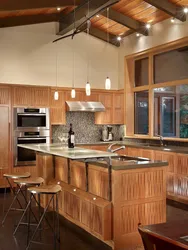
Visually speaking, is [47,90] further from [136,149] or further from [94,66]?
[136,149]

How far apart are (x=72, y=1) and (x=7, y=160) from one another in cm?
363

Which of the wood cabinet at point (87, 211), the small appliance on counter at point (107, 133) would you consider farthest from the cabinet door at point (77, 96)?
the wood cabinet at point (87, 211)

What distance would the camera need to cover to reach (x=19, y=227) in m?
4.78

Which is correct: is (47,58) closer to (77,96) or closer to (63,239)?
(77,96)

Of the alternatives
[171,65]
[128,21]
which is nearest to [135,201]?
[171,65]

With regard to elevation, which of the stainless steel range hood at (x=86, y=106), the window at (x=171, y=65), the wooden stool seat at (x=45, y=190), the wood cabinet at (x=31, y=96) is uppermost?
the window at (x=171, y=65)

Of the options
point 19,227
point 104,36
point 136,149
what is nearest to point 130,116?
point 136,149

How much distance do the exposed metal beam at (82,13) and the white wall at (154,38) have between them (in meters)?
1.69

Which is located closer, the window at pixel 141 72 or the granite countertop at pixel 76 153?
the granite countertop at pixel 76 153

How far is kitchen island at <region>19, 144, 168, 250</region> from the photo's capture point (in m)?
3.91

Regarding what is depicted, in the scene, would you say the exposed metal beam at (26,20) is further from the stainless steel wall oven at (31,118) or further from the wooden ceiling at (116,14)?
the stainless steel wall oven at (31,118)

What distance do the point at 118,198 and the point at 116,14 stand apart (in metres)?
4.89

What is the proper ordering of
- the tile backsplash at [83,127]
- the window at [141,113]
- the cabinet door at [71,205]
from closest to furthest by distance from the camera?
the cabinet door at [71,205] < the window at [141,113] < the tile backsplash at [83,127]

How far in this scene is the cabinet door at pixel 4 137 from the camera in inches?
287
